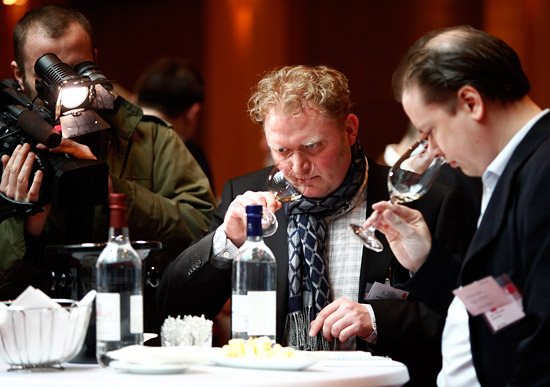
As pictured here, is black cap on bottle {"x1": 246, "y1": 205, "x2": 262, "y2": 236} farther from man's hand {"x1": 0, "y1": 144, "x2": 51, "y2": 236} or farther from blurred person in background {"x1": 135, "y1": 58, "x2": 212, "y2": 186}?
blurred person in background {"x1": 135, "y1": 58, "x2": 212, "y2": 186}

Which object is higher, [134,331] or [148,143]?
[148,143]

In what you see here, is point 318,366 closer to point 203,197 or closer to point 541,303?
point 541,303

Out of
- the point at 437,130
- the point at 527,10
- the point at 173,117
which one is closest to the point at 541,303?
the point at 437,130

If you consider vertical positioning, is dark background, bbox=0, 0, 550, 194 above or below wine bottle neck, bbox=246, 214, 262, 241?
above

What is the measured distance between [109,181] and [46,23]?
1.85 ft

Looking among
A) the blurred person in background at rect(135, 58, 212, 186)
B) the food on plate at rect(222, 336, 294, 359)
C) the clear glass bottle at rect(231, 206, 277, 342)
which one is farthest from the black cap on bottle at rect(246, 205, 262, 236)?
the blurred person in background at rect(135, 58, 212, 186)

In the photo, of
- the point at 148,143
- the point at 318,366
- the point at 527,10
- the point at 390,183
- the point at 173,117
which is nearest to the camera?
the point at 318,366

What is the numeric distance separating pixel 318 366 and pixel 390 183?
53cm

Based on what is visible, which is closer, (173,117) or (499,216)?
(499,216)

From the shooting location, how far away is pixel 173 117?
4.11m

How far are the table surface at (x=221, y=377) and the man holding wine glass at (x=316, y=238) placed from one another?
0.63 m

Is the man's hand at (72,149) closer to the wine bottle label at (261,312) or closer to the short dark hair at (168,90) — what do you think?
the wine bottle label at (261,312)

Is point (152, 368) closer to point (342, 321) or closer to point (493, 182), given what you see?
point (342, 321)

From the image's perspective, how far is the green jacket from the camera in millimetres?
2643
